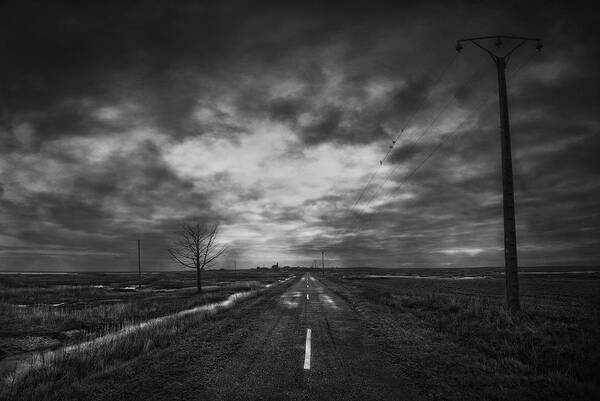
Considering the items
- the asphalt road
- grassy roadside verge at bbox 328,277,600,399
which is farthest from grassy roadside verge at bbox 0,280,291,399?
grassy roadside verge at bbox 328,277,600,399

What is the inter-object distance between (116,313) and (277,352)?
53.8ft

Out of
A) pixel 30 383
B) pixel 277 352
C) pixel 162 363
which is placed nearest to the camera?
pixel 30 383

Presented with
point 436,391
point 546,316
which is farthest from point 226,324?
point 546,316

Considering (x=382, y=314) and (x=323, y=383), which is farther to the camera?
(x=382, y=314)

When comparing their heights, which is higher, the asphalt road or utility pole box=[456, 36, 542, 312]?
utility pole box=[456, 36, 542, 312]

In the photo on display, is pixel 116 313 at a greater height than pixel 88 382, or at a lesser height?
lesser

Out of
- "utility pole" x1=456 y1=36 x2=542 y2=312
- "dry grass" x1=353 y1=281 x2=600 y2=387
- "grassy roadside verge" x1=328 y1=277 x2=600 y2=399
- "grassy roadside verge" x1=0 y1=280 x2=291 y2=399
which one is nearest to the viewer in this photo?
"grassy roadside verge" x1=328 y1=277 x2=600 y2=399

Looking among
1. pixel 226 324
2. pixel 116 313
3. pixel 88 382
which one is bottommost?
pixel 116 313

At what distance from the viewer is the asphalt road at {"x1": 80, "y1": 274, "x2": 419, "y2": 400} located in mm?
5543

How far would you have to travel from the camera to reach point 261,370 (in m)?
6.79

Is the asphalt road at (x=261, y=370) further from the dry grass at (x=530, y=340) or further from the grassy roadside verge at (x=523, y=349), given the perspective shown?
the dry grass at (x=530, y=340)

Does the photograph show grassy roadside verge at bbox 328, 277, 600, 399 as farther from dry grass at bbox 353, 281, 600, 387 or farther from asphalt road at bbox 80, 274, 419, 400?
asphalt road at bbox 80, 274, 419, 400

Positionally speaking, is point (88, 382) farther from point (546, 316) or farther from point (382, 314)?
point (546, 316)

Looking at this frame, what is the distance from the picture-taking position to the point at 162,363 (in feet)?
24.4
